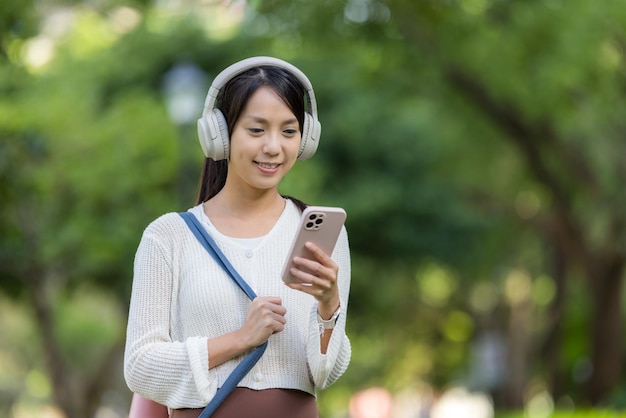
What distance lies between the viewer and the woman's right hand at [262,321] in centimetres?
312

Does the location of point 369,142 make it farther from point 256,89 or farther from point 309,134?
point 256,89

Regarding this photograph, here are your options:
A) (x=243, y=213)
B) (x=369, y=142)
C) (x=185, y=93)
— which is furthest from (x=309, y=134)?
(x=369, y=142)

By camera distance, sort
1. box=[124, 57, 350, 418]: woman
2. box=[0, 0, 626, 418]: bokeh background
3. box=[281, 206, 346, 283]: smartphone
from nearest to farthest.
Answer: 1. box=[281, 206, 346, 283]: smartphone
2. box=[124, 57, 350, 418]: woman
3. box=[0, 0, 626, 418]: bokeh background

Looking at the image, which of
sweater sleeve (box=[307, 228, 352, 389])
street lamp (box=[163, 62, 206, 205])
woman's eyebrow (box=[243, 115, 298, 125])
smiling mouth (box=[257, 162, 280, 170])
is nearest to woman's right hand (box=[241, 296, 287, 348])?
sweater sleeve (box=[307, 228, 352, 389])

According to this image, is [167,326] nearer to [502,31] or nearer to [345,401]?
[502,31]

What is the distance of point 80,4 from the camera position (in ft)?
45.5

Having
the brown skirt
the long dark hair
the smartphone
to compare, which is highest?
the long dark hair

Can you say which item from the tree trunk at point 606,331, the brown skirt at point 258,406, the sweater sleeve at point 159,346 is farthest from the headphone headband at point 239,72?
the tree trunk at point 606,331

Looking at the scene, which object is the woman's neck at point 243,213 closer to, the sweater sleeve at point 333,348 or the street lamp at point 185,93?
the sweater sleeve at point 333,348

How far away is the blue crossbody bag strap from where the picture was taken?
3.17 metres

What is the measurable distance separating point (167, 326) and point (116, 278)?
20.5m

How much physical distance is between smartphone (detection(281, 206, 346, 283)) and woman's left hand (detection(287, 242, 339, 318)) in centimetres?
1

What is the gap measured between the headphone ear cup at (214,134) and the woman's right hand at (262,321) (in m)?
0.44

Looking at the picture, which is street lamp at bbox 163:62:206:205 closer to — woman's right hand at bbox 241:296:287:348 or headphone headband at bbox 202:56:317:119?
headphone headband at bbox 202:56:317:119
